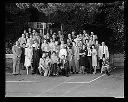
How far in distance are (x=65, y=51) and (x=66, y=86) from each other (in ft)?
9.81

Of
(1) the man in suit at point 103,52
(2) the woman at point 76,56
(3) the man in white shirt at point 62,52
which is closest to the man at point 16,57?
(3) the man in white shirt at point 62,52

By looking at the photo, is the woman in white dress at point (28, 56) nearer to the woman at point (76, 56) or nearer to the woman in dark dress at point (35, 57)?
the woman in dark dress at point (35, 57)

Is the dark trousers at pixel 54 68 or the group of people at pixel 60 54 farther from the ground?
the group of people at pixel 60 54

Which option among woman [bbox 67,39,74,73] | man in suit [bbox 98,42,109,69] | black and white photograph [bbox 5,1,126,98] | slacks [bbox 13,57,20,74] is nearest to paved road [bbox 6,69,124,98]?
black and white photograph [bbox 5,1,126,98]

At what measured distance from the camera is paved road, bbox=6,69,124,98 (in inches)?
353

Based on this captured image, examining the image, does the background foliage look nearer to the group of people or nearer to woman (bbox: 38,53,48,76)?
the group of people

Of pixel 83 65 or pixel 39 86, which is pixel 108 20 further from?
pixel 39 86

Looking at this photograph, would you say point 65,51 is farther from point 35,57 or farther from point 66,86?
point 66,86

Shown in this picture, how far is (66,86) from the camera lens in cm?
1034

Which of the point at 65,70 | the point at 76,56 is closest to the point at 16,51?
the point at 65,70

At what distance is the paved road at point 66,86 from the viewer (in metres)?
8.96

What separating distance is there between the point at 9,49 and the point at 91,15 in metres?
4.08

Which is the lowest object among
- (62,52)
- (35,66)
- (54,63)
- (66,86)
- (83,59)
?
(66,86)

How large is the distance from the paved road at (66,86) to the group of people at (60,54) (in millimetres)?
522
